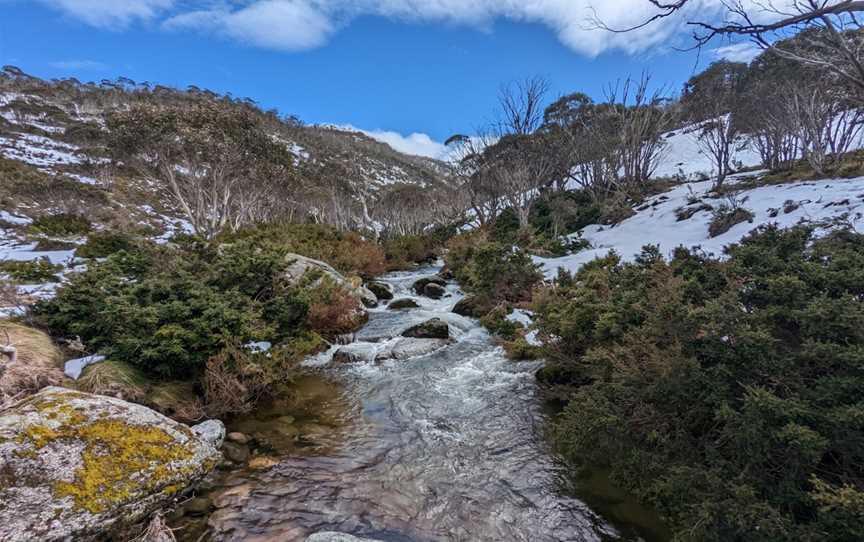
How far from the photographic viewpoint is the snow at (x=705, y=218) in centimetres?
1177

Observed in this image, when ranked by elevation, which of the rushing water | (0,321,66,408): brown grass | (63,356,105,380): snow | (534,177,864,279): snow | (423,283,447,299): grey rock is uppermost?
(0,321,66,408): brown grass

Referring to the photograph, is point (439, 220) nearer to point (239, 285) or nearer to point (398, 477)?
point (239, 285)

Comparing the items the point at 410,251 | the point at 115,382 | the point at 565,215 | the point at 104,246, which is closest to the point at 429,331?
the point at 115,382

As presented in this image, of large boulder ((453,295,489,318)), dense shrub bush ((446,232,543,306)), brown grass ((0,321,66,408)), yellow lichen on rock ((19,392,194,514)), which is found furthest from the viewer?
large boulder ((453,295,489,318))

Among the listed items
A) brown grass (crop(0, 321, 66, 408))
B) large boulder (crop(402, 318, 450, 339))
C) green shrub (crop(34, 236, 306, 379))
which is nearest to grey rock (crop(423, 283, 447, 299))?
large boulder (crop(402, 318, 450, 339))

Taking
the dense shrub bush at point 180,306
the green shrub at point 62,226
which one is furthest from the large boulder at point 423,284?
the green shrub at point 62,226

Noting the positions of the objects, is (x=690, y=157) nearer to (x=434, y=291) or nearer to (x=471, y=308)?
(x=434, y=291)

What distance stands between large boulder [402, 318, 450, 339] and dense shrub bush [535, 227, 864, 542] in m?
5.61

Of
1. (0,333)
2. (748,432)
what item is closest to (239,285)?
(0,333)

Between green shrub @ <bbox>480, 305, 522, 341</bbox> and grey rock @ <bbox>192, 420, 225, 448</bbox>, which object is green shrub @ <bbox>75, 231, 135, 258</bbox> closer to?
grey rock @ <bbox>192, 420, 225, 448</bbox>

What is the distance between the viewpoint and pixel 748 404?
2.74m

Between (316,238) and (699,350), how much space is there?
2087 centimetres

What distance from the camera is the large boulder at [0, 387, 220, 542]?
300cm

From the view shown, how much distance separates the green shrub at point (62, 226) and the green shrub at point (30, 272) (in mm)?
14076
